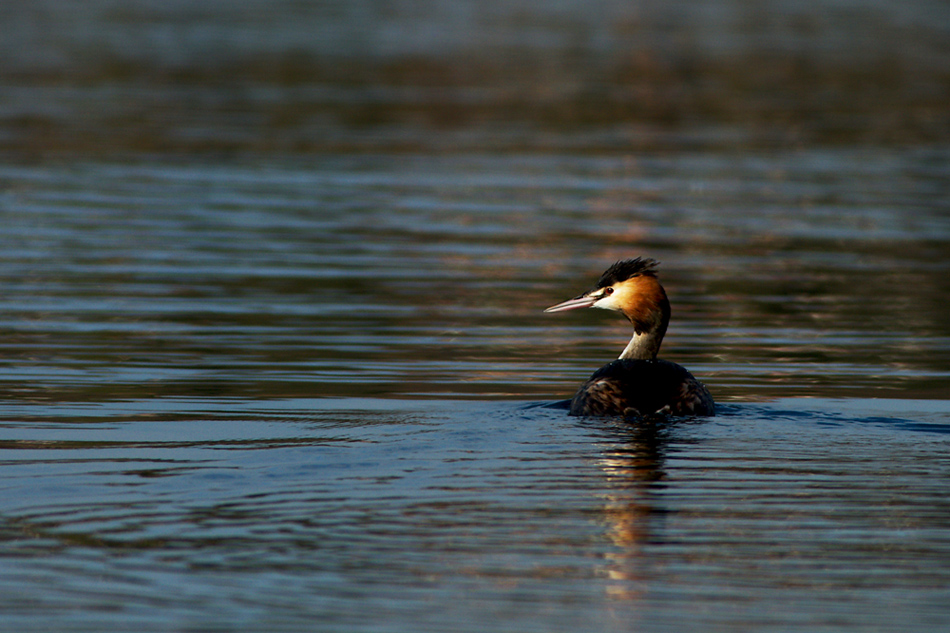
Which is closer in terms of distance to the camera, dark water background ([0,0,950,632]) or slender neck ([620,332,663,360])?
dark water background ([0,0,950,632])

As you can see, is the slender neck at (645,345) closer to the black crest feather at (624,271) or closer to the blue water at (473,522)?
the black crest feather at (624,271)

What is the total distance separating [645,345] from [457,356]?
2.20m

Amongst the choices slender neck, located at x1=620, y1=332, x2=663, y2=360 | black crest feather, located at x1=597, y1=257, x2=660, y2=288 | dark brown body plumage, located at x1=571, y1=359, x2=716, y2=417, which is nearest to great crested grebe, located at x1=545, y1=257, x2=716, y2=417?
dark brown body plumage, located at x1=571, y1=359, x2=716, y2=417

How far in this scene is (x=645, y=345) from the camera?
12.1 meters

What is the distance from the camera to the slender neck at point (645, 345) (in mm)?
12102

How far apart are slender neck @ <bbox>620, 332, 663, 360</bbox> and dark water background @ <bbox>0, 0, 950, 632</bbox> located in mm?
630

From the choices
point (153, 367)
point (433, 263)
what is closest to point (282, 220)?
point (433, 263)

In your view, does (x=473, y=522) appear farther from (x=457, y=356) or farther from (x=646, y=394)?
(x=457, y=356)

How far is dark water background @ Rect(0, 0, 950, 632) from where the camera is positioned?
287 inches

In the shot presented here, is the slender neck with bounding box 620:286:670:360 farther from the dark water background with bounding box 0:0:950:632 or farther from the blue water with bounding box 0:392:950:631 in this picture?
the blue water with bounding box 0:392:950:631

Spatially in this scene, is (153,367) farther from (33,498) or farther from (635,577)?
(635,577)

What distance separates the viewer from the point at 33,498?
8.65m

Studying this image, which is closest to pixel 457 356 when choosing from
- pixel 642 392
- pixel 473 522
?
pixel 642 392

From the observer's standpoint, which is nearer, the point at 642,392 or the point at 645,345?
the point at 642,392
